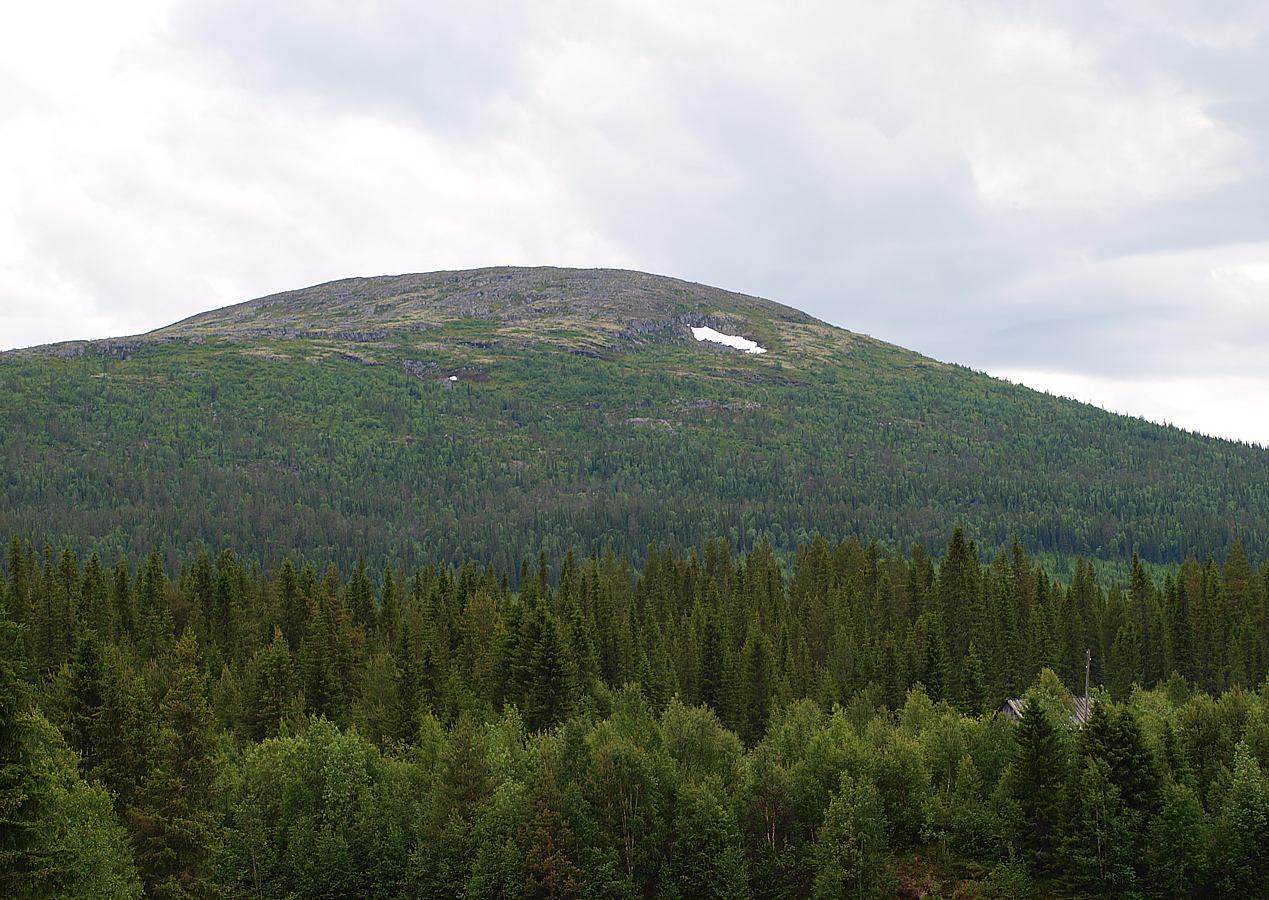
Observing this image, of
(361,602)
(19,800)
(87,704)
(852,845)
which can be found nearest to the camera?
(19,800)

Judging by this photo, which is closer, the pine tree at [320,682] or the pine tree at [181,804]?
the pine tree at [181,804]

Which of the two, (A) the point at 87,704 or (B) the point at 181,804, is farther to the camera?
(A) the point at 87,704

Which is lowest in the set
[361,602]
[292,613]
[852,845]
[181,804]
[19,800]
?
[852,845]

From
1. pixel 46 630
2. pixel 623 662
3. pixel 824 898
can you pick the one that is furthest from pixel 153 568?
pixel 824 898

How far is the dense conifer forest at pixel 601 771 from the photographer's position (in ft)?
152

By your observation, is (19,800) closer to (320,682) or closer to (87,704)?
(87,704)

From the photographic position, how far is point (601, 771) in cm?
5634

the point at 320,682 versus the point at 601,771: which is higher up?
the point at 601,771

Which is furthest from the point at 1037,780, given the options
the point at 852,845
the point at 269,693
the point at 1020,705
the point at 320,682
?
the point at 269,693

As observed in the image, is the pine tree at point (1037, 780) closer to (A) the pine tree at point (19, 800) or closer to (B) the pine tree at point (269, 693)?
Answer: (A) the pine tree at point (19, 800)

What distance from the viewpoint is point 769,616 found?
395 ft

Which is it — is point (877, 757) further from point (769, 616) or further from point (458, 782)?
point (769, 616)

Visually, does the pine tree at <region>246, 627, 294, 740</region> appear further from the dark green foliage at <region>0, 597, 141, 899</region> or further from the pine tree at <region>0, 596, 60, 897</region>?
the pine tree at <region>0, 596, 60, 897</region>

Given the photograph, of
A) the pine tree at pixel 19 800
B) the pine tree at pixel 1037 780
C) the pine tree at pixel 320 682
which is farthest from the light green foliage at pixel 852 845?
the pine tree at pixel 320 682
